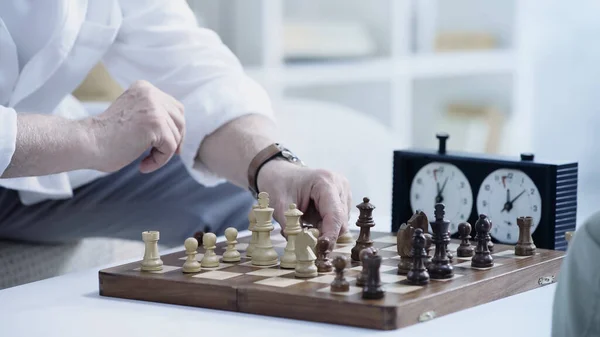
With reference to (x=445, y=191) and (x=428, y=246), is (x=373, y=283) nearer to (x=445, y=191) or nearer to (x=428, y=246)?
(x=428, y=246)

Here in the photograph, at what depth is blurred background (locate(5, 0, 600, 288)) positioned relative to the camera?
365cm

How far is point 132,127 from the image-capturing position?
1.43 meters

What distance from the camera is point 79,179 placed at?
1943 mm

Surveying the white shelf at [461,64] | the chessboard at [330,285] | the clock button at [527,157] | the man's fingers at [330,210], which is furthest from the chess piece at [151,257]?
the white shelf at [461,64]

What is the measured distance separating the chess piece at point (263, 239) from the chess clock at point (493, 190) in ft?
1.18

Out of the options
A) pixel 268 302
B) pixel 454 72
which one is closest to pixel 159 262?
pixel 268 302

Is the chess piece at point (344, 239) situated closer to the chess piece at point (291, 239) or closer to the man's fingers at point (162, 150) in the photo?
the chess piece at point (291, 239)

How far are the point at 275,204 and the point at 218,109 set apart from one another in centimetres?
33

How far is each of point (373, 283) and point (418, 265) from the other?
0.10 metres

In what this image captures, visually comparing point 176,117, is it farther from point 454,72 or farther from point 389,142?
point 454,72

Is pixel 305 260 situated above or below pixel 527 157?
below

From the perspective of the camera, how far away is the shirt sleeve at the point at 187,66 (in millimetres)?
1753

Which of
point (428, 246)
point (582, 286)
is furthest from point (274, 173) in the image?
point (582, 286)

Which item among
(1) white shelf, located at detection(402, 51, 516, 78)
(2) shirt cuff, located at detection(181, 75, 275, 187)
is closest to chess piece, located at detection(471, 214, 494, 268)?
(2) shirt cuff, located at detection(181, 75, 275, 187)
